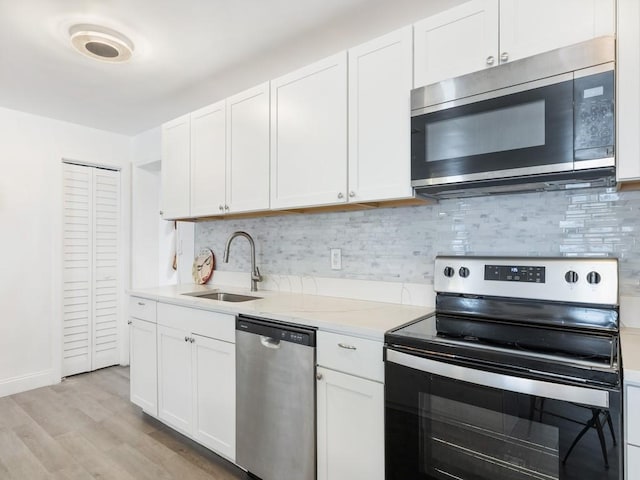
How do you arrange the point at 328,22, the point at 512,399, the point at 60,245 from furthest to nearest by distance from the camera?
the point at 60,245
the point at 328,22
the point at 512,399

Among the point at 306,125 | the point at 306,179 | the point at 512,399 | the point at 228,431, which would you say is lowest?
the point at 228,431

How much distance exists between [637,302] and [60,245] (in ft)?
13.3

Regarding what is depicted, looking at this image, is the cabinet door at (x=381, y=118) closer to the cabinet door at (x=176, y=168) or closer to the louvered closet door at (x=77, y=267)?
the cabinet door at (x=176, y=168)

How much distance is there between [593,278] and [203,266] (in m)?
2.69

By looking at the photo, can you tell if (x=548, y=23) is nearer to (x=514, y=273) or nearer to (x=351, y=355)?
(x=514, y=273)

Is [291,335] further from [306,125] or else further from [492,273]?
[306,125]

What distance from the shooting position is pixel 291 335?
5.55 ft

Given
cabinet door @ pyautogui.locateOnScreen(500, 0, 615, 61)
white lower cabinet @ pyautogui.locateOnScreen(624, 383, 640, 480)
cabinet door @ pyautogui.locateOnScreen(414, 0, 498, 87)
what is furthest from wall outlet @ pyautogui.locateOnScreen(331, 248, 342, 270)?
white lower cabinet @ pyautogui.locateOnScreen(624, 383, 640, 480)

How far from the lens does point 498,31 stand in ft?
4.69

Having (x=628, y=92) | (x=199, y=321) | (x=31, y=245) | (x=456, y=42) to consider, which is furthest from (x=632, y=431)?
(x=31, y=245)

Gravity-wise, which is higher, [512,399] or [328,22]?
[328,22]

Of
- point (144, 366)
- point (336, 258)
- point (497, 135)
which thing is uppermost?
point (497, 135)

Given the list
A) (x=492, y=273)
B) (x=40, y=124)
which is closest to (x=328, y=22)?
(x=492, y=273)

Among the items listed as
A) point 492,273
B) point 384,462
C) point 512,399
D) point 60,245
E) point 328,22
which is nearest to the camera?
point 512,399
